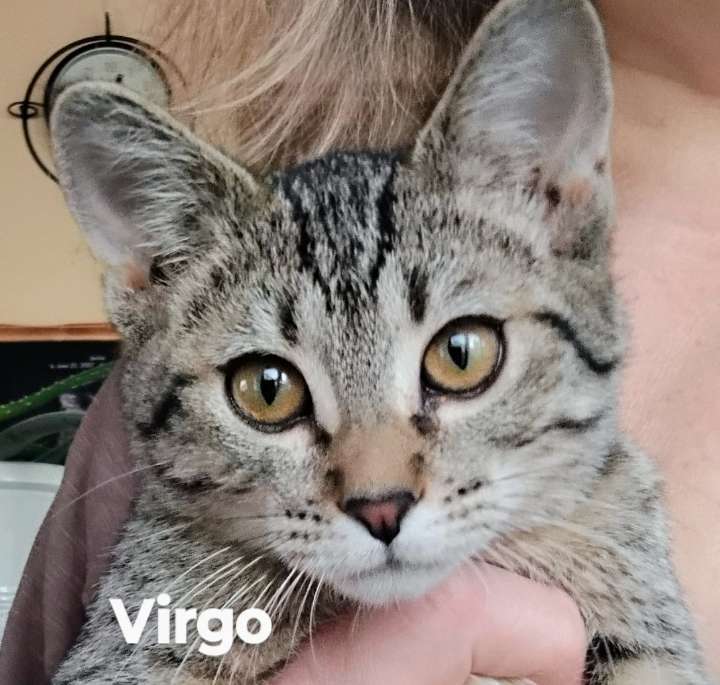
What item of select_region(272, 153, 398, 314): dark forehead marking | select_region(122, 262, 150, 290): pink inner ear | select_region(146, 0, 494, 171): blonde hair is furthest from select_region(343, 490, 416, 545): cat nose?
select_region(146, 0, 494, 171): blonde hair

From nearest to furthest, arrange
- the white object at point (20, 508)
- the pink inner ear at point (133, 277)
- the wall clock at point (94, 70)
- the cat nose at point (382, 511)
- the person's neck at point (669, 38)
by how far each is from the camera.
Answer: the cat nose at point (382, 511)
the pink inner ear at point (133, 277)
the person's neck at point (669, 38)
the wall clock at point (94, 70)
the white object at point (20, 508)

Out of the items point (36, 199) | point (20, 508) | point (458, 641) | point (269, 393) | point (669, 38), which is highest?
point (669, 38)

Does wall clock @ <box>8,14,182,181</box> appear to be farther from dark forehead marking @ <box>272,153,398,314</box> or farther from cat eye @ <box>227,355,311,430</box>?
cat eye @ <box>227,355,311,430</box>

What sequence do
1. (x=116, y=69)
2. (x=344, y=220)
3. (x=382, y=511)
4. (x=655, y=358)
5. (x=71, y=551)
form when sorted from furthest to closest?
(x=116, y=69), (x=71, y=551), (x=655, y=358), (x=344, y=220), (x=382, y=511)

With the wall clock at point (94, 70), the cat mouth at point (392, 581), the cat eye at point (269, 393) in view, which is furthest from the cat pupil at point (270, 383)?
the wall clock at point (94, 70)

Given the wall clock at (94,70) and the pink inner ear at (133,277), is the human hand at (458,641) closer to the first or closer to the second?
the pink inner ear at (133,277)

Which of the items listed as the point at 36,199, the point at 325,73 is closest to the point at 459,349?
the point at 325,73

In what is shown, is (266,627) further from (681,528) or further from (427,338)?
(681,528)

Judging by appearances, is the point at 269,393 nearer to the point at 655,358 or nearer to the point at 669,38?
the point at 655,358
